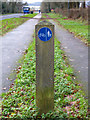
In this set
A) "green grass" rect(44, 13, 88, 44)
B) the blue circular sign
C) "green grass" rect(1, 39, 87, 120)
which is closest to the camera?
the blue circular sign

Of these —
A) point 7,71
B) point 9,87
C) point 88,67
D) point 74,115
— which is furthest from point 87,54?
point 74,115

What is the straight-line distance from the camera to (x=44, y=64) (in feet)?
8.98

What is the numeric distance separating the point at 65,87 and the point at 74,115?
1.06 m

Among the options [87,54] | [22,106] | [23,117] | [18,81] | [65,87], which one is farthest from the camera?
[87,54]

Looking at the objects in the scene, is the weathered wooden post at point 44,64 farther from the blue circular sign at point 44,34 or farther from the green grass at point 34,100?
the green grass at point 34,100

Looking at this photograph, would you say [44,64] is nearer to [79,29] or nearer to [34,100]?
[34,100]

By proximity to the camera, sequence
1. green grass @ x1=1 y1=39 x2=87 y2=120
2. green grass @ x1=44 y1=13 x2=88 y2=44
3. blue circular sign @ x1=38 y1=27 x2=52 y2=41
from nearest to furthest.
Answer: blue circular sign @ x1=38 y1=27 x2=52 y2=41 → green grass @ x1=1 y1=39 x2=87 y2=120 → green grass @ x1=44 y1=13 x2=88 y2=44

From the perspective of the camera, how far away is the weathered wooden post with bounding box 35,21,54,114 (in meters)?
2.65

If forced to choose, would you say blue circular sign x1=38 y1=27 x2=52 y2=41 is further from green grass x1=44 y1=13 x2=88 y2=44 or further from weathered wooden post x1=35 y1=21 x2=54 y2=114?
green grass x1=44 y1=13 x2=88 y2=44

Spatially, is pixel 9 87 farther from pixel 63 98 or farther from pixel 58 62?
pixel 58 62

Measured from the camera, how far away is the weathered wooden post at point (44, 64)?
2.65 m

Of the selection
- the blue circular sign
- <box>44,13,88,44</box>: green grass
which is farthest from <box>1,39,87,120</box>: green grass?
<box>44,13,88,44</box>: green grass

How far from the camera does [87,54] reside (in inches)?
285

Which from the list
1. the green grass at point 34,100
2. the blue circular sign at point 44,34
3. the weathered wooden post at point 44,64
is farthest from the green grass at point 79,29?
the blue circular sign at point 44,34
